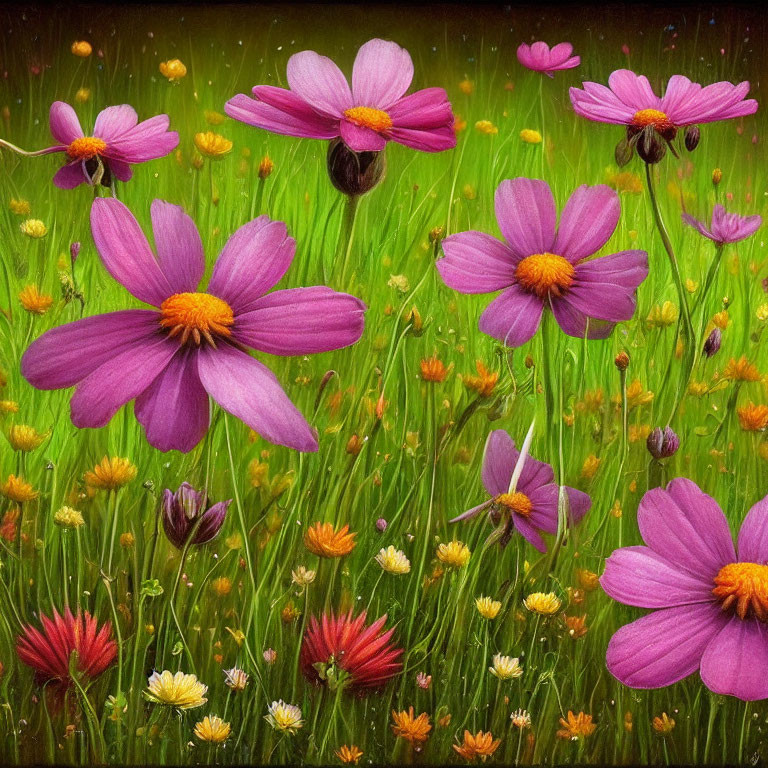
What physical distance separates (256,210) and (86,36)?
0.72 ft

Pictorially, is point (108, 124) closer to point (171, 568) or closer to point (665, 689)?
point (171, 568)

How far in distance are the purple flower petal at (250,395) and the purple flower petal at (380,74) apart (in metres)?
0.25

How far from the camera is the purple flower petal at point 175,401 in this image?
581mm

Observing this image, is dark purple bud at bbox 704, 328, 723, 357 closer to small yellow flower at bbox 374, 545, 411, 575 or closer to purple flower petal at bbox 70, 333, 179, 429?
small yellow flower at bbox 374, 545, 411, 575

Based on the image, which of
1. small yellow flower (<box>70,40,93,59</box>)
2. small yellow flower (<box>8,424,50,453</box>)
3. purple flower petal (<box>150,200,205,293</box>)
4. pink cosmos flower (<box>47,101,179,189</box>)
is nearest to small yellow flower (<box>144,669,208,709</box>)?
small yellow flower (<box>8,424,50,453</box>)

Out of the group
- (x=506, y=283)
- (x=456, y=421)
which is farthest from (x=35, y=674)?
(x=506, y=283)

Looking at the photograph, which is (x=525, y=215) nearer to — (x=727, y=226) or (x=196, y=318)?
(x=727, y=226)

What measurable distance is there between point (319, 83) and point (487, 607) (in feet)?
1.51

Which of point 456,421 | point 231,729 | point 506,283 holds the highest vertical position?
point 506,283

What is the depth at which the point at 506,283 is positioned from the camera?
2.10 feet

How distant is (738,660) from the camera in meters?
0.61

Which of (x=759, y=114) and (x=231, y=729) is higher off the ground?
(x=759, y=114)

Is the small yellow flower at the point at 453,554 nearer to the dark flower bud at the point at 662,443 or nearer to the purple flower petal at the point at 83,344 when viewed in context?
the dark flower bud at the point at 662,443

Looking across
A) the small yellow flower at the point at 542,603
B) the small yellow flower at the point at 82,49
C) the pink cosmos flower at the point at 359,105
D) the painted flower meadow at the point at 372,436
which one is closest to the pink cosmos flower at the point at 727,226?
the painted flower meadow at the point at 372,436
